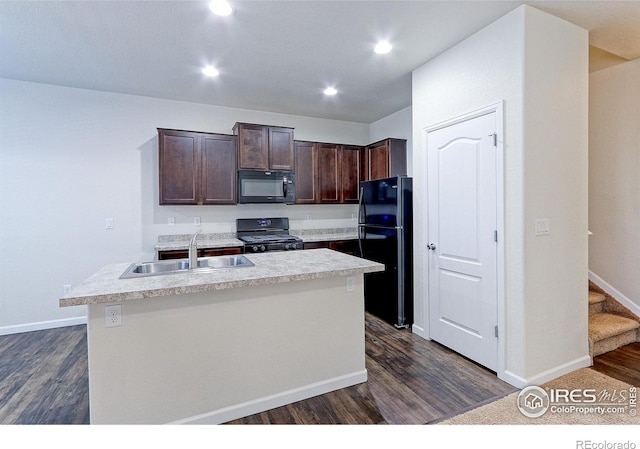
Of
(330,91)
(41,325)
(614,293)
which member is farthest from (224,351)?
(614,293)

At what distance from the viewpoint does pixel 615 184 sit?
3275 mm

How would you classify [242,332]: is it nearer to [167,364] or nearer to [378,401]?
[167,364]

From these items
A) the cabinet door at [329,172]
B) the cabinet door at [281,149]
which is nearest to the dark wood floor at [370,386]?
the cabinet door at [329,172]

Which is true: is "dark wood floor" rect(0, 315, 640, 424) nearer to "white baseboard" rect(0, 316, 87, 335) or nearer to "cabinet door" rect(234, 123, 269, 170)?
"white baseboard" rect(0, 316, 87, 335)

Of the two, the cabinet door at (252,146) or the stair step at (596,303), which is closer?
the stair step at (596,303)

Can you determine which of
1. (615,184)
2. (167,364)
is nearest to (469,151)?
(615,184)

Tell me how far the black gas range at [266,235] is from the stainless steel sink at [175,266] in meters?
1.39

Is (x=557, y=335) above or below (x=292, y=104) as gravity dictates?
below

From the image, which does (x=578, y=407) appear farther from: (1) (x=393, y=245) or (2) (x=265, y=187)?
(2) (x=265, y=187)

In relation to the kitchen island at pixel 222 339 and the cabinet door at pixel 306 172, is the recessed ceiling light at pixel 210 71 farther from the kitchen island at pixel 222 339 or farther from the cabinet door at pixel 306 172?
the kitchen island at pixel 222 339

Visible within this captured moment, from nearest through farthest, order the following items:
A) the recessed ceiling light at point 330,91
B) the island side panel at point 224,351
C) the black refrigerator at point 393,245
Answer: the island side panel at point 224,351 < the black refrigerator at point 393,245 < the recessed ceiling light at point 330,91

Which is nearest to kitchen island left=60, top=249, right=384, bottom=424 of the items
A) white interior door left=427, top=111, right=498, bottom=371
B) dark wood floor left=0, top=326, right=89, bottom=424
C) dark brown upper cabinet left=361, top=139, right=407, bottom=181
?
dark wood floor left=0, top=326, right=89, bottom=424

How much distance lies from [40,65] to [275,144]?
8.13 feet

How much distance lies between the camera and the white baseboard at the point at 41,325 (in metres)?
3.49
